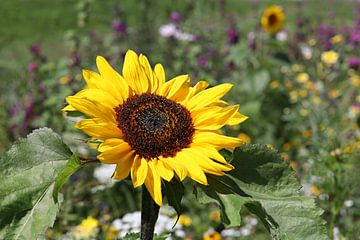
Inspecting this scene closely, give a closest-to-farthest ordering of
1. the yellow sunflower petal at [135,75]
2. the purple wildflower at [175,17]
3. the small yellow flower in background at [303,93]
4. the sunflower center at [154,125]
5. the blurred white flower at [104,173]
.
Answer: the sunflower center at [154,125]
the yellow sunflower petal at [135,75]
the blurred white flower at [104,173]
the small yellow flower in background at [303,93]
the purple wildflower at [175,17]

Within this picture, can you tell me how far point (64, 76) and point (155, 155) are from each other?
324 cm

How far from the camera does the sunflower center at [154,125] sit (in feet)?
3.77

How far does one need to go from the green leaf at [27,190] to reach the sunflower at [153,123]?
120mm

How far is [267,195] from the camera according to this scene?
3.85 ft

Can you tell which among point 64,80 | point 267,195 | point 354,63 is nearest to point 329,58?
point 354,63

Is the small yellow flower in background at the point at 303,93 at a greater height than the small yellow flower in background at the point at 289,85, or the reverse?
the small yellow flower in background at the point at 303,93

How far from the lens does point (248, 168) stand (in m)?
1.19

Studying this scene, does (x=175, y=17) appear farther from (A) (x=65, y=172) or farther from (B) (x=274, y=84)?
(A) (x=65, y=172)

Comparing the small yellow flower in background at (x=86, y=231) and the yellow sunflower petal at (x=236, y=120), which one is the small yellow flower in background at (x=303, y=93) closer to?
the small yellow flower in background at (x=86, y=231)

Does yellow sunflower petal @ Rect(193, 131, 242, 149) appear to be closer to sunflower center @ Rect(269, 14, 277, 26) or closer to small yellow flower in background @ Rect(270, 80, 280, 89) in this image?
small yellow flower in background @ Rect(270, 80, 280, 89)

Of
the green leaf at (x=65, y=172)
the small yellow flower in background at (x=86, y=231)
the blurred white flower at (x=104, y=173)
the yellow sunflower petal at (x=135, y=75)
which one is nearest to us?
the green leaf at (x=65, y=172)

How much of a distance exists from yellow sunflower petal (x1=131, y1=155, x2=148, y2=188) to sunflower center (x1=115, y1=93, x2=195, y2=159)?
0.08 feet

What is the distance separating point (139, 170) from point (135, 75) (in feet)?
0.89

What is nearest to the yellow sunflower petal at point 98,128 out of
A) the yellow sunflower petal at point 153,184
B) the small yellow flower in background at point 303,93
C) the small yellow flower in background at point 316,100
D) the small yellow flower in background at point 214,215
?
the yellow sunflower petal at point 153,184
